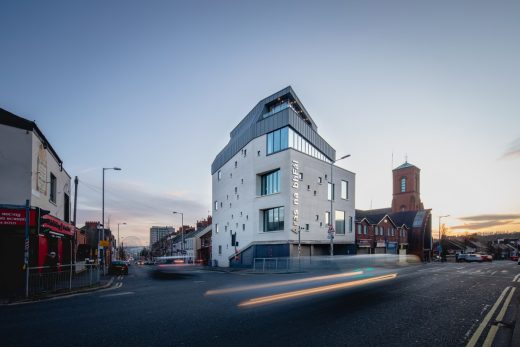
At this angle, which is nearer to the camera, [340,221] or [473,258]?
[340,221]

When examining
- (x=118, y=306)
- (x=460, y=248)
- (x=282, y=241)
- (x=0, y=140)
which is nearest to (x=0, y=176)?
(x=0, y=140)

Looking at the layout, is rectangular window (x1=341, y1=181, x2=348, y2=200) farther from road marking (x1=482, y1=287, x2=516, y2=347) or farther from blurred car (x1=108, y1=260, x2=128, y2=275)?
road marking (x1=482, y1=287, x2=516, y2=347)

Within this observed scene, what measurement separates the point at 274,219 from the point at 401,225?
1498 inches

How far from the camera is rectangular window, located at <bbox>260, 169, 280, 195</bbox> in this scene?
35719mm

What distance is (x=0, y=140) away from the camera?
1694 centimetres

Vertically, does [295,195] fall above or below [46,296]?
above

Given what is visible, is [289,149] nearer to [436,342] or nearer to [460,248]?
[436,342]

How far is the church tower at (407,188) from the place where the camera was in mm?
81812

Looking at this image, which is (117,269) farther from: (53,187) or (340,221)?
(340,221)

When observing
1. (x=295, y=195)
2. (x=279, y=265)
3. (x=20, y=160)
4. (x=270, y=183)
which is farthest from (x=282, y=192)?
(x=20, y=160)

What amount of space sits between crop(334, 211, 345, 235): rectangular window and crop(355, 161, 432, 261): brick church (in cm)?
470

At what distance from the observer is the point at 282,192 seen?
3416 centimetres

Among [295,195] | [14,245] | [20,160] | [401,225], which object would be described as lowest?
[401,225]

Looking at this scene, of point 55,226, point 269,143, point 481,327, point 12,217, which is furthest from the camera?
point 269,143
